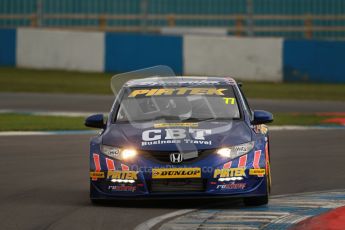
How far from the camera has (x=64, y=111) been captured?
24.6 meters

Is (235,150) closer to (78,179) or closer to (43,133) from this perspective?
(78,179)

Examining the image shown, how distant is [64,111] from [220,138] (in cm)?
1375

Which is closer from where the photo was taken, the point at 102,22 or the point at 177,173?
the point at 177,173

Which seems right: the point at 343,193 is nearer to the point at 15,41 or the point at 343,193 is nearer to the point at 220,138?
the point at 220,138

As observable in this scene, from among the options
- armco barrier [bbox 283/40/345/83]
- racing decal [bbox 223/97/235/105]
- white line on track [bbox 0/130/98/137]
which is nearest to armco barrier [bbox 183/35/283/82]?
armco barrier [bbox 283/40/345/83]

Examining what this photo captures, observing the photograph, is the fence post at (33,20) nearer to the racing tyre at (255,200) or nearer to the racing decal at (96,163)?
the racing decal at (96,163)

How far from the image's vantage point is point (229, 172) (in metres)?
10.9

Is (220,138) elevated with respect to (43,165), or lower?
elevated

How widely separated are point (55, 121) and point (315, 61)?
468 inches

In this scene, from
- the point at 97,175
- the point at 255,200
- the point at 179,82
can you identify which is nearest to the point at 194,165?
the point at 255,200

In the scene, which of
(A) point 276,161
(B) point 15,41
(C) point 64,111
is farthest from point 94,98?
(A) point 276,161

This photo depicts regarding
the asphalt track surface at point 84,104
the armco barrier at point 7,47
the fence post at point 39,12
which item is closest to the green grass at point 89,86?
the armco barrier at point 7,47

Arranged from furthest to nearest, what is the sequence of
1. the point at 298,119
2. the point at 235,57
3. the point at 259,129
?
the point at 235,57 < the point at 298,119 < the point at 259,129

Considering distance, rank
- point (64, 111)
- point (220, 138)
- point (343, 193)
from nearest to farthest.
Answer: point (220, 138), point (343, 193), point (64, 111)
